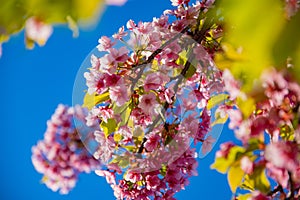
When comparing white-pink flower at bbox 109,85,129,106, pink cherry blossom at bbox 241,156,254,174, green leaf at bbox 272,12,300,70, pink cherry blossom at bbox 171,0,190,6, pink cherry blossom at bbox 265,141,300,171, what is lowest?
green leaf at bbox 272,12,300,70

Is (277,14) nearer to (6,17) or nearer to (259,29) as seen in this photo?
(259,29)

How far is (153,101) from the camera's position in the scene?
4.30 ft

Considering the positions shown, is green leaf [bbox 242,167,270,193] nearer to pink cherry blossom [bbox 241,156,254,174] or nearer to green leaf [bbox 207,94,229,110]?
pink cherry blossom [bbox 241,156,254,174]

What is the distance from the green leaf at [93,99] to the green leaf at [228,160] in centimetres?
62

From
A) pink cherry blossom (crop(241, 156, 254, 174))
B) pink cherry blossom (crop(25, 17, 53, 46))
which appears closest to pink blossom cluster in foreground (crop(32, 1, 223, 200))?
pink cherry blossom (crop(241, 156, 254, 174))

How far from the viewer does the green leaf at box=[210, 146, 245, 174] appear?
0.83 m

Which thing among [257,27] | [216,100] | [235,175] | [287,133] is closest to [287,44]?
[257,27]

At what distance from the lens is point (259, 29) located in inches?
12.1

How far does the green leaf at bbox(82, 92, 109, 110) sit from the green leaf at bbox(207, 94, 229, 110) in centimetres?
39

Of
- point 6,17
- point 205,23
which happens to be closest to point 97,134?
point 205,23

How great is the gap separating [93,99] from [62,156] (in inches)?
13.1

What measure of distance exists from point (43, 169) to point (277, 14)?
97 centimetres

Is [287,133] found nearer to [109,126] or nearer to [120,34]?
[109,126]

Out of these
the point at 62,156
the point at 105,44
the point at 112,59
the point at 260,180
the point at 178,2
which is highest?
the point at 178,2
